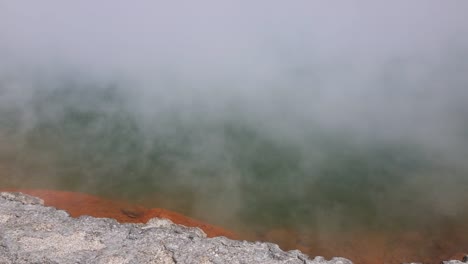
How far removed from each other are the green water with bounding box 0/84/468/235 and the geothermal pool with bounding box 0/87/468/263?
13 mm

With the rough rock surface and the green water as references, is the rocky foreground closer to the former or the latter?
the rough rock surface

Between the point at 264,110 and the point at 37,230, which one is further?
the point at 264,110

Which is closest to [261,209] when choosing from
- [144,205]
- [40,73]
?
[144,205]

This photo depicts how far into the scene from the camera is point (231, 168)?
5000 millimetres

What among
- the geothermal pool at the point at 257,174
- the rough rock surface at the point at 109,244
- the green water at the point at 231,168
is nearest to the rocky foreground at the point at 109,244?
the rough rock surface at the point at 109,244

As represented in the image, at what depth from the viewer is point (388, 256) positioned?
12.5ft

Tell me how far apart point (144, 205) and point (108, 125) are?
192 centimetres

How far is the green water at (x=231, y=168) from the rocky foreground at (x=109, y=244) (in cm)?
111

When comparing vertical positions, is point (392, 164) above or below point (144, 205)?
above

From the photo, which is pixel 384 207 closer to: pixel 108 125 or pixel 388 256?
pixel 388 256

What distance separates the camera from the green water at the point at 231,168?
434 centimetres

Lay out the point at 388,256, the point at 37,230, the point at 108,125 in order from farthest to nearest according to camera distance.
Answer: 1. the point at 108,125
2. the point at 388,256
3. the point at 37,230

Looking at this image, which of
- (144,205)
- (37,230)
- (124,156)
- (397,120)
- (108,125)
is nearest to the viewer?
(37,230)

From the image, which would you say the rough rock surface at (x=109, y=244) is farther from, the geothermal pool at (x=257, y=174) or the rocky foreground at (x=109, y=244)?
the geothermal pool at (x=257, y=174)
